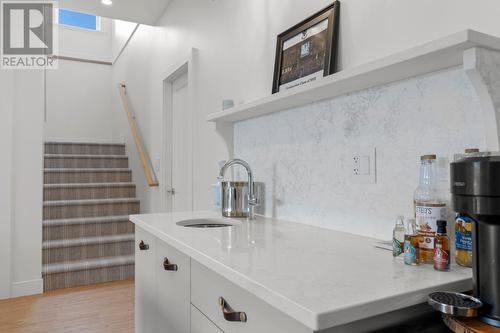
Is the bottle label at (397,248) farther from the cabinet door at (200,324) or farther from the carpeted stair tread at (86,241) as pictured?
the carpeted stair tread at (86,241)

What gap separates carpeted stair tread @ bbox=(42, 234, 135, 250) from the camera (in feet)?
10.8

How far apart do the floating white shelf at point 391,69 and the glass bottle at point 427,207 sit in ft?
0.87

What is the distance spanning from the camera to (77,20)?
235 inches

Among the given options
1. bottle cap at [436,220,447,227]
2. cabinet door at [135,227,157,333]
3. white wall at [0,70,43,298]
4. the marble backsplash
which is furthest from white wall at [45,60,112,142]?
bottle cap at [436,220,447,227]

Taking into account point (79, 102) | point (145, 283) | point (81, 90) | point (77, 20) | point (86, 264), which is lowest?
point (86, 264)

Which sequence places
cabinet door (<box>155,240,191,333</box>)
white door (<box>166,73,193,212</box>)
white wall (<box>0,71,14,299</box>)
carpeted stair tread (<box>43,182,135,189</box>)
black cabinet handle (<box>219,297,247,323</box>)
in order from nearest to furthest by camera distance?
black cabinet handle (<box>219,297,247,323</box>), cabinet door (<box>155,240,191,333</box>), white wall (<box>0,71,14,299</box>), white door (<box>166,73,193,212</box>), carpeted stair tread (<box>43,182,135,189</box>)

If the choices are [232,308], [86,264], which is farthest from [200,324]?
[86,264]

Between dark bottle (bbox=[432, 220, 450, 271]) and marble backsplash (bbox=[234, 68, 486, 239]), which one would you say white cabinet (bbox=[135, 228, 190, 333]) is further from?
dark bottle (bbox=[432, 220, 450, 271])

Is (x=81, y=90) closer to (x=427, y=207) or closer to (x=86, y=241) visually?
(x=86, y=241)

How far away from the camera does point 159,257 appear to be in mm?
1503

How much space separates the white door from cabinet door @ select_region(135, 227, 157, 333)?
1.17 m

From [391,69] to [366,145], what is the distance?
31 cm

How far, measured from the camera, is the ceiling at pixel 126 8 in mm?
3281

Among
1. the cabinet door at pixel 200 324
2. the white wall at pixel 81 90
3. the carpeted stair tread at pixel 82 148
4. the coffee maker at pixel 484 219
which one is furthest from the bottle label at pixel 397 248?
the white wall at pixel 81 90
